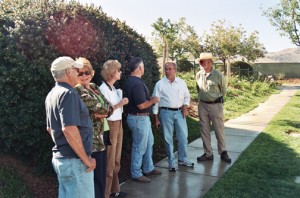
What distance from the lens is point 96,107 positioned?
351 cm

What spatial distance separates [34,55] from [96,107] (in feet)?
4.38

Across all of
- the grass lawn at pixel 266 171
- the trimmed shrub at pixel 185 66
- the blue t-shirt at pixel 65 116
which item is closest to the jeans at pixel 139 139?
the grass lawn at pixel 266 171

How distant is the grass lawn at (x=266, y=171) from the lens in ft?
15.5

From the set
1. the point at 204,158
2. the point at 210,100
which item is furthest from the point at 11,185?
the point at 210,100

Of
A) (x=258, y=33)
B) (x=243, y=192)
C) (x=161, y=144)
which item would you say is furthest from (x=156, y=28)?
(x=243, y=192)

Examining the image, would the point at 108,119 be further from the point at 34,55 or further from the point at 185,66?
the point at 185,66

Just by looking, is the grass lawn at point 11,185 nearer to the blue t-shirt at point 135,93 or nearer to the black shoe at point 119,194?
the black shoe at point 119,194

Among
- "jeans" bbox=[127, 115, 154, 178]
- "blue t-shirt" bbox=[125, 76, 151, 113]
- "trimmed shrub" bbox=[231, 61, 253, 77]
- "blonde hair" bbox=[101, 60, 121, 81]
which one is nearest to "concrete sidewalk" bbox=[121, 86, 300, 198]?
"jeans" bbox=[127, 115, 154, 178]

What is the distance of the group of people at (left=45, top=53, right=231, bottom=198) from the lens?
9.16 ft

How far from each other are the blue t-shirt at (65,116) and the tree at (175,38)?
1343 inches

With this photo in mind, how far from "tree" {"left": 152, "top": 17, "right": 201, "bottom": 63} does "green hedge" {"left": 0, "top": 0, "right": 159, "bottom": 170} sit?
106ft

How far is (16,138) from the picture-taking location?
4445mm

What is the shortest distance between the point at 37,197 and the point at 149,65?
305 cm

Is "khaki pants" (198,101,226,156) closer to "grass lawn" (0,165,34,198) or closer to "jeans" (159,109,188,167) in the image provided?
"jeans" (159,109,188,167)
